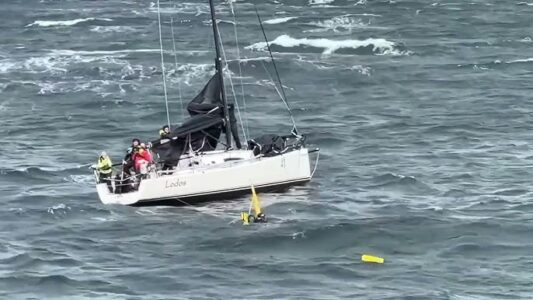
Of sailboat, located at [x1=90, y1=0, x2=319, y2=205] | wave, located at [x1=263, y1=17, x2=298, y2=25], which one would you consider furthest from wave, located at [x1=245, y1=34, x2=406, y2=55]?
sailboat, located at [x1=90, y1=0, x2=319, y2=205]

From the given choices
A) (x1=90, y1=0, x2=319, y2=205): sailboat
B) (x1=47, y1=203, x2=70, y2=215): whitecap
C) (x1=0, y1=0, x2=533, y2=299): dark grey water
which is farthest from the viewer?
(x1=90, y1=0, x2=319, y2=205): sailboat

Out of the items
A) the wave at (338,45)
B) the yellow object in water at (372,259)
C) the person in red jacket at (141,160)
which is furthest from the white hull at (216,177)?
the wave at (338,45)

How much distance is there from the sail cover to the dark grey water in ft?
8.72

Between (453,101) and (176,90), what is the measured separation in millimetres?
15918

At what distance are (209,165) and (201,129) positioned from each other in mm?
1753

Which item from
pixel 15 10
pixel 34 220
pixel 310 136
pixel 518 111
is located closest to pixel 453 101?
pixel 518 111

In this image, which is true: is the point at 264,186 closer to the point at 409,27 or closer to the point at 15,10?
the point at 409,27

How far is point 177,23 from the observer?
327 ft

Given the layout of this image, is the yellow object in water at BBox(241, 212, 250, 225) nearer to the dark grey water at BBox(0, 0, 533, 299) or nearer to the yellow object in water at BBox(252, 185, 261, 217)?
the dark grey water at BBox(0, 0, 533, 299)

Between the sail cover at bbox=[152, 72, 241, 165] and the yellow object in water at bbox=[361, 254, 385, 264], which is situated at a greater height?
the sail cover at bbox=[152, 72, 241, 165]

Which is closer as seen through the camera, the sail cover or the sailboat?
the sailboat

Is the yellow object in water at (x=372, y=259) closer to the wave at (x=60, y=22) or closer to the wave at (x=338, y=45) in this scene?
the wave at (x=338, y=45)

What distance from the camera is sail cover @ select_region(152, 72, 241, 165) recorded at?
168 ft

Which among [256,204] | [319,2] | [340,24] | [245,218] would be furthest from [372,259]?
[319,2]
